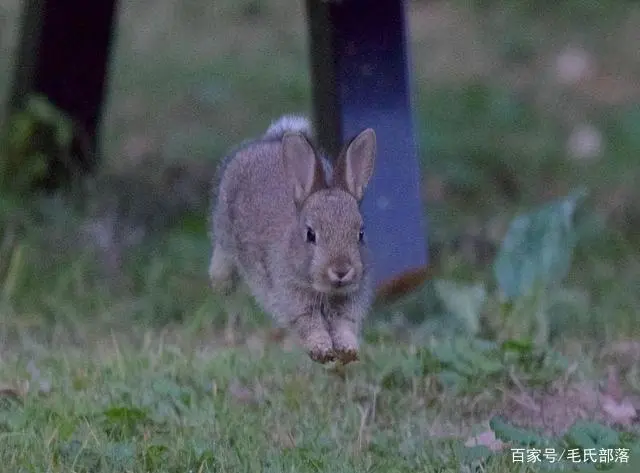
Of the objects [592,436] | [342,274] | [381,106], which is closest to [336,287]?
[342,274]

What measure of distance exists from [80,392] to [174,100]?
4.55 m

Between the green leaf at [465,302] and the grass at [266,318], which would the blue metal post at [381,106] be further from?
the grass at [266,318]

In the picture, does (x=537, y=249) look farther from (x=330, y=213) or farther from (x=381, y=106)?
(x=330, y=213)

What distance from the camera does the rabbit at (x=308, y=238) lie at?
12.3 feet

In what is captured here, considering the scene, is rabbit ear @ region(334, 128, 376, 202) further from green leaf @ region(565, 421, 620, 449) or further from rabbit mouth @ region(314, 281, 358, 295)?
green leaf @ region(565, 421, 620, 449)

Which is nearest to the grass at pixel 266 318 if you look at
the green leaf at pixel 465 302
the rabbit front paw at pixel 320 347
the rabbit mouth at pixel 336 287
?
the green leaf at pixel 465 302

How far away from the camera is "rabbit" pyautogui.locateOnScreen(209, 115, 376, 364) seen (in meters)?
3.74

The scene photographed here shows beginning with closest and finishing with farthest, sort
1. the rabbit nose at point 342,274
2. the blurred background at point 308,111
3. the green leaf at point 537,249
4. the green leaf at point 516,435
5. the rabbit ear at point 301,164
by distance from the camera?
the rabbit nose at point 342,274 → the rabbit ear at point 301,164 → the green leaf at point 516,435 → the green leaf at point 537,249 → the blurred background at point 308,111

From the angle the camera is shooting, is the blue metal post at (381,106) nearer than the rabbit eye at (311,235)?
No

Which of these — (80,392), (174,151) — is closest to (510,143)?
(174,151)

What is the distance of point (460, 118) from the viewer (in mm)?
8242

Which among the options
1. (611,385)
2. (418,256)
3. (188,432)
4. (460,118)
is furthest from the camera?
(460,118)

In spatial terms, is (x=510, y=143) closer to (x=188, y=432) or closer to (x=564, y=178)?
(x=564, y=178)

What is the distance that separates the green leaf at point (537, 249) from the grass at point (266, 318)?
Answer: 0.31ft
